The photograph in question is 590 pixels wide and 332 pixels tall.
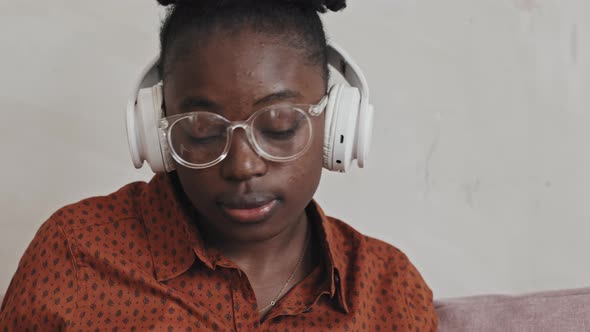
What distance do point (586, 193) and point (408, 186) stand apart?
40 cm

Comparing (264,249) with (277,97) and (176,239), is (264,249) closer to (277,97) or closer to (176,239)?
(176,239)

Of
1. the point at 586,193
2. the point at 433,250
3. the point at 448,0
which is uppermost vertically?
the point at 448,0

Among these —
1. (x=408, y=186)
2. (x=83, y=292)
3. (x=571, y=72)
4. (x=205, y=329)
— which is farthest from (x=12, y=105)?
(x=571, y=72)

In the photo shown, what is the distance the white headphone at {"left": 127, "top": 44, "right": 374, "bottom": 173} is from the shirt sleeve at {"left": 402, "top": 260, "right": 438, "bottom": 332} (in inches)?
10.7

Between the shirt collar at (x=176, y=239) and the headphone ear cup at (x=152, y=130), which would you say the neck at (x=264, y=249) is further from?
the headphone ear cup at (x=152, y=130)

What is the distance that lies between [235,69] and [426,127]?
31.6 inches

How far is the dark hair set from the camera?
121 cm

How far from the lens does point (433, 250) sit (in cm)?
198

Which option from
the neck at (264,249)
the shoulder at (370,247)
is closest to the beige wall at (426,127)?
the shoulder at (370,247)

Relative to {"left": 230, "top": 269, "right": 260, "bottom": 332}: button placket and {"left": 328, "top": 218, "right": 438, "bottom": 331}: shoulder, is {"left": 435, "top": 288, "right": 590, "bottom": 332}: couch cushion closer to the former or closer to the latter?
{"left": 328, "top": 218, "right": 438, "bottom": 331}: shoulder

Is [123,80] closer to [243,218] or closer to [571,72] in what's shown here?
[243,218]

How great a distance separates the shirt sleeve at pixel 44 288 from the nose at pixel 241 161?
0.96 ft

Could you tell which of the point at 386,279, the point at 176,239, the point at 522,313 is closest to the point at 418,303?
the point at 386,279

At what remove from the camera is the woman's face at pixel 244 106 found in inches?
46.8
